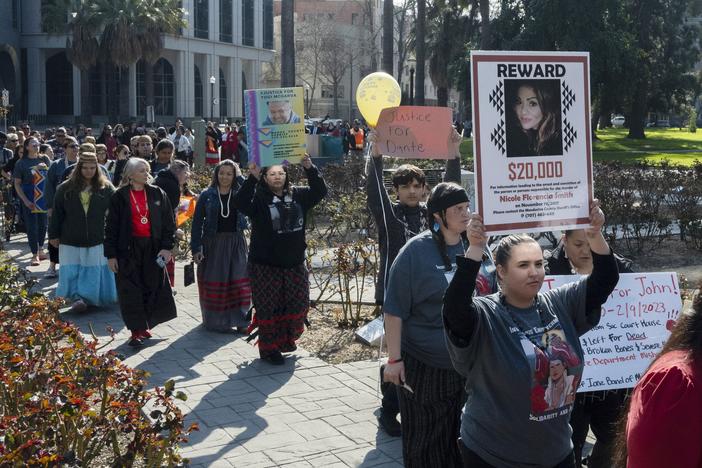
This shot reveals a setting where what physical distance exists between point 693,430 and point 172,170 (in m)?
8.29

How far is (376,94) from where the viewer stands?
739 cm

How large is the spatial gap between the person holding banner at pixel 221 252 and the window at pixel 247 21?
64.6 meters

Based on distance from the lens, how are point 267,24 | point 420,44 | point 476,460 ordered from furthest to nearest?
point 267,24 → point 420,44 → point 476,460

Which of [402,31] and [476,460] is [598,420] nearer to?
[476,460]

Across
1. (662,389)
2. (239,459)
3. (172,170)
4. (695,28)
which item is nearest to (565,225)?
(662,389)

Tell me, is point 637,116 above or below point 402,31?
below

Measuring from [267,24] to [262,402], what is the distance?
71.0 m

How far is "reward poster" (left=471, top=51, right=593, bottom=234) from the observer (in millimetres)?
3756

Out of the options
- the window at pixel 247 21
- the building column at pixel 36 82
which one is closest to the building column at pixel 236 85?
the window at pixel 247 21

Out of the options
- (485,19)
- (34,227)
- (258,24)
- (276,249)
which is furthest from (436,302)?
(258,24)

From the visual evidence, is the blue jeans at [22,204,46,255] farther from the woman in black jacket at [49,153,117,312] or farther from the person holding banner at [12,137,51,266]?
the woman in black jacket at [49,153,117,312]

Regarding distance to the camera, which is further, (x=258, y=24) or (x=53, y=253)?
(x=258, y=24)

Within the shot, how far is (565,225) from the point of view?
3.89 metres

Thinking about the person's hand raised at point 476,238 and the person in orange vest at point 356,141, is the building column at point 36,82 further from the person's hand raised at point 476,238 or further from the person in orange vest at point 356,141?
the person's hand raised at point 476,238
